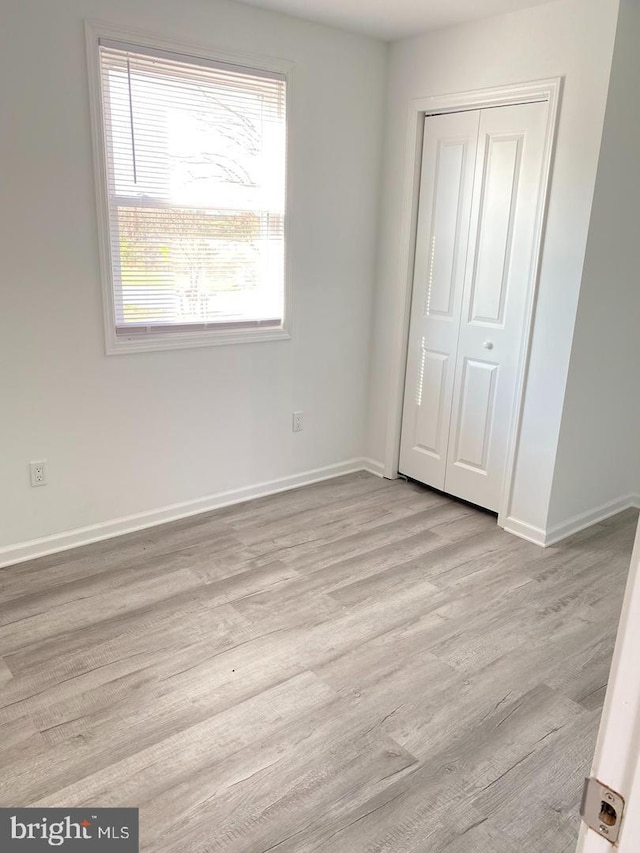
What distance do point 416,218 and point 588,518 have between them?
76.8 inches

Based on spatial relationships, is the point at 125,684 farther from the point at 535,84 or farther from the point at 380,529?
the point at 535,84

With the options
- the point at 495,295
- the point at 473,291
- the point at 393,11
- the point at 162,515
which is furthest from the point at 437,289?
the point at 162,515

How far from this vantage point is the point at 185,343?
3266mm

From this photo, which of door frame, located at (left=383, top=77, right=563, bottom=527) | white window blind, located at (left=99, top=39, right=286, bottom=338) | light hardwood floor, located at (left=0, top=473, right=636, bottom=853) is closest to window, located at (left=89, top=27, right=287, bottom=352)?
white window blind, located at (left=99, top=39, right=286, bottom=338)

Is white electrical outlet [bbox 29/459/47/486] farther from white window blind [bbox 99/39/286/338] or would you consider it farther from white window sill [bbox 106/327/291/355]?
white window blind [bbox 99/39/286/338]

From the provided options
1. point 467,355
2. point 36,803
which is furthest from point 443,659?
point 467,355

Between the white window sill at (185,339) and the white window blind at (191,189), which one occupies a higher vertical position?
the white window blind at (191,189)

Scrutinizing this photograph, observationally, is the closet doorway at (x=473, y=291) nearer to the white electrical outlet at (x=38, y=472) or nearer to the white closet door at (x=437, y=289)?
the white closet door at (x=437, y=289)

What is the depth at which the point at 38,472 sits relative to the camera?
2.96 m

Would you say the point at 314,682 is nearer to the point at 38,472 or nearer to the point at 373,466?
the point at 38,472

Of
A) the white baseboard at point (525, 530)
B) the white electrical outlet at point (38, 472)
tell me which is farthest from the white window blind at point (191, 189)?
the white baseboard at point (525, 530)

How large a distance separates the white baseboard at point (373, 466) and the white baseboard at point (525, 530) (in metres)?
0.97

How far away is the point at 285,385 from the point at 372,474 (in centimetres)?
91

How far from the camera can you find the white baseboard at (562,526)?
10.9 ft
